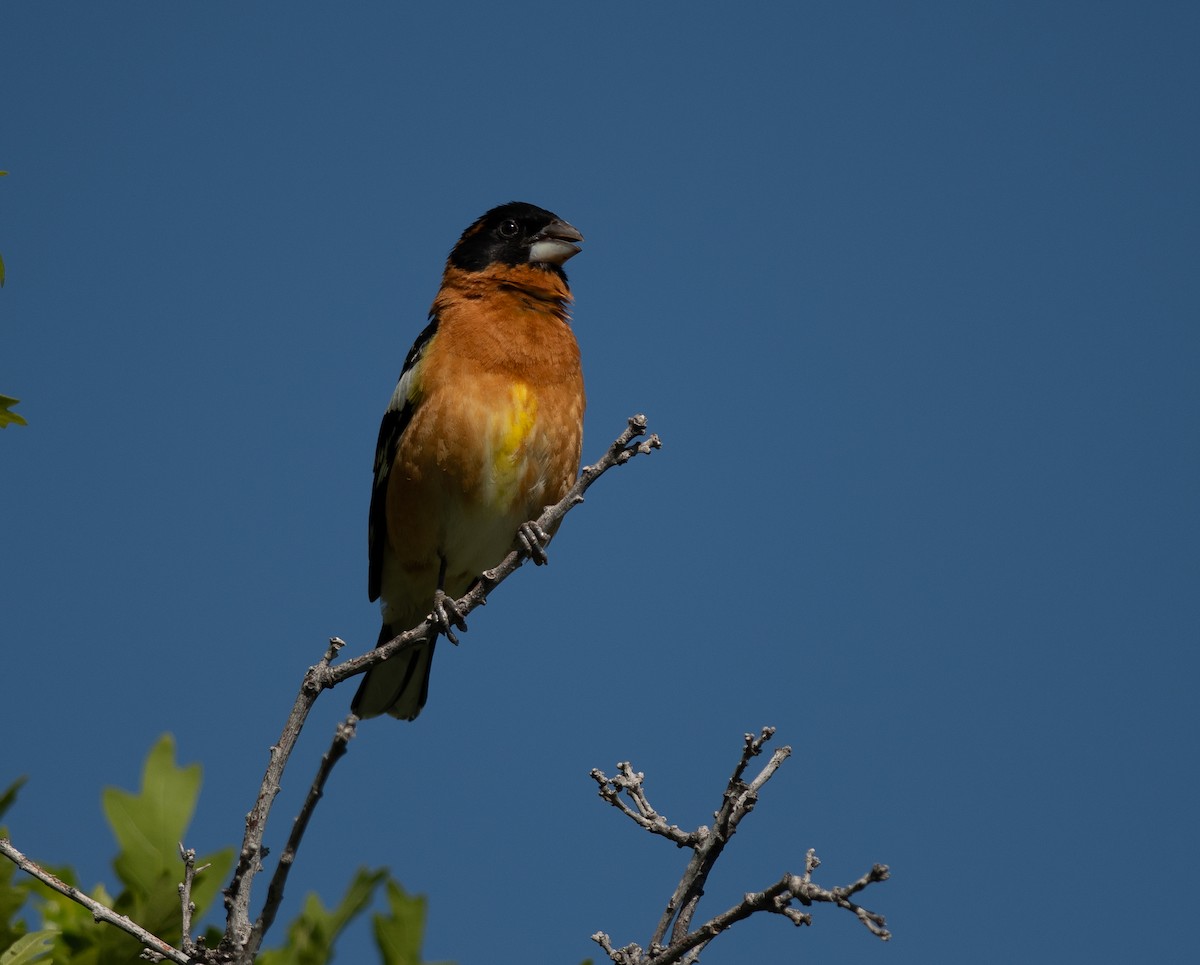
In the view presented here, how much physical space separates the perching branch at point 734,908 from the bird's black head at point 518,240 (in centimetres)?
372

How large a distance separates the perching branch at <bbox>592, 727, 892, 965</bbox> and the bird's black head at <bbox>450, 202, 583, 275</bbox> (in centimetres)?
372

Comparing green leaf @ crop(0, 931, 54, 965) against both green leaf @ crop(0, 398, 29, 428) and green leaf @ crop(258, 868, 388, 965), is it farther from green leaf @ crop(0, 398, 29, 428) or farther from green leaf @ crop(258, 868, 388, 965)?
green leaf @ crop(0, 398, 29, 428)

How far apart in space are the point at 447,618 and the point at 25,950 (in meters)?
2.66

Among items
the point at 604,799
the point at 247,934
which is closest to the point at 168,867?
the point at 247,934

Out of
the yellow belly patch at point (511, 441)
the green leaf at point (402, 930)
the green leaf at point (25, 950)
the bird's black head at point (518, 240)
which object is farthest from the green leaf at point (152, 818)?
the bird's black head at point (518, 240)

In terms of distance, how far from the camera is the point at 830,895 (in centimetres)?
243

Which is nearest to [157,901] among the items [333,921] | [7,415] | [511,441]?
[333,921]

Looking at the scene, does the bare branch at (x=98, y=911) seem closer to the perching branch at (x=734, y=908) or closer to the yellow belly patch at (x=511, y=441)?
the perching branch at (x=734, y=908)

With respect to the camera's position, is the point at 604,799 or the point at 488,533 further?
the point at 488,533

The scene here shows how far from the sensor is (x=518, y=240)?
6.42 meters

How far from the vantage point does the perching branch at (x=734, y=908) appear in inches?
95.8

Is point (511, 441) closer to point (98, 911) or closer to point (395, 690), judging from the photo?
point (395, 690)

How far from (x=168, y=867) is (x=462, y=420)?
8.78 feet

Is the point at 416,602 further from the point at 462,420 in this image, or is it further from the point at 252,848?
the point at 252,848
